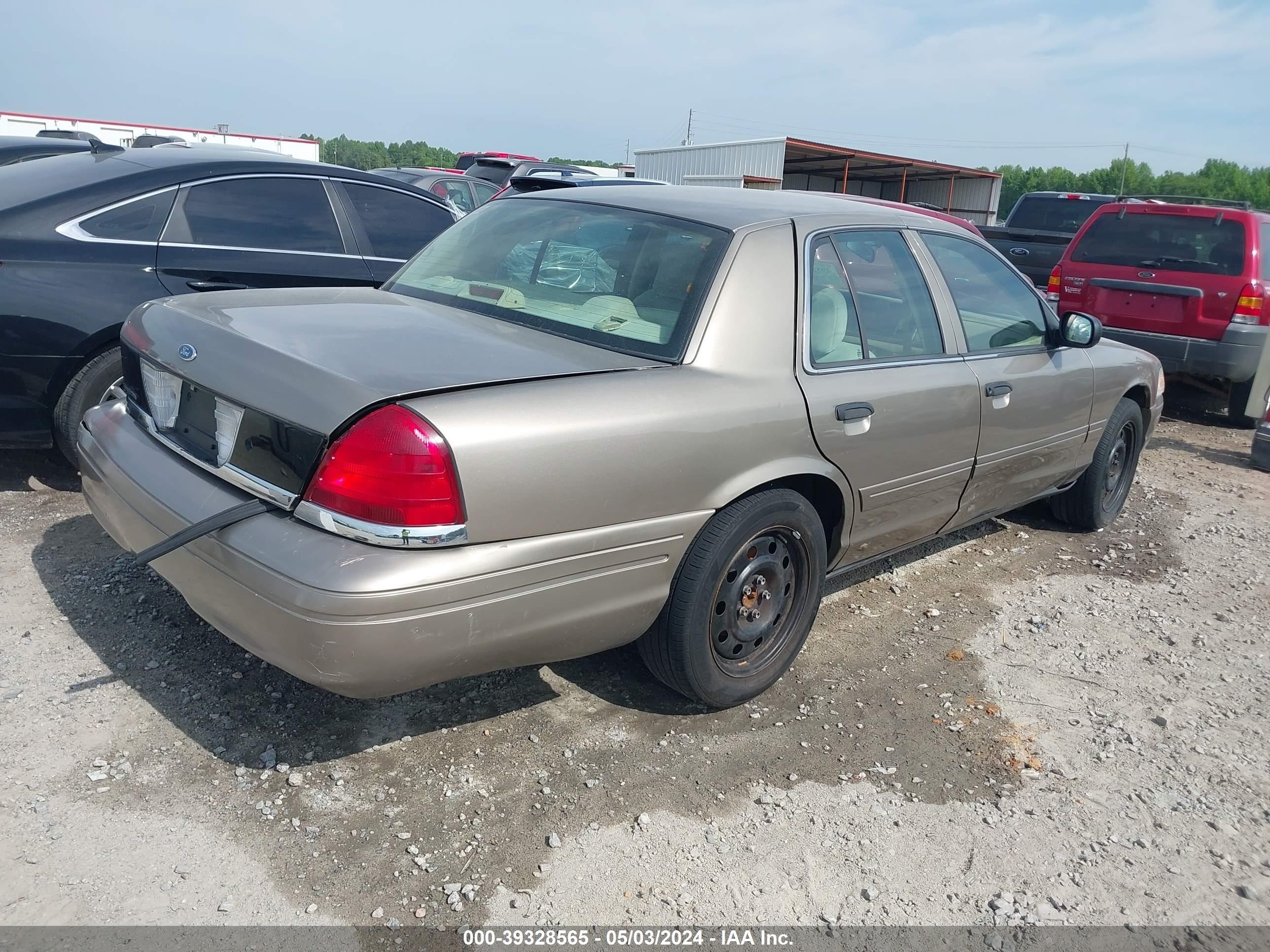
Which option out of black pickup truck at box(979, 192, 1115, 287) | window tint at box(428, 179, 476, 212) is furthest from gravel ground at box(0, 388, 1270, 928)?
window tint at box(428, 179, 476, 212)

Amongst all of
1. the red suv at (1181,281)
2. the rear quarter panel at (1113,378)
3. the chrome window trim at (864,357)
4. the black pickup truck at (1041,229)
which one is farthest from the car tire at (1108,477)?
the black pickup truck at (1041,229)

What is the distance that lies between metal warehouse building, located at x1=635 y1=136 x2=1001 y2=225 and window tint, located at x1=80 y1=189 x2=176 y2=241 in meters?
22.0

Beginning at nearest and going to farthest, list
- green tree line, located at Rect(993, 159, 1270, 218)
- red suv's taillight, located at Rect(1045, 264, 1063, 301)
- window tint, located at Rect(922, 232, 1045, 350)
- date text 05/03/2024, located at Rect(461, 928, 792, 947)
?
date text 05/03/2024, located at Rect(461, 928, 792, 947)
window tint, located at Rect(922, 232, 1045, 350)
red suv's taillight, located at Rect(1045, 264, 1063, 301)
green tree line, located at Rect(993, 159, 1270, 218)

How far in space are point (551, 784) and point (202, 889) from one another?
0.94m

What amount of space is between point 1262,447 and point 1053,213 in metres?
7.16

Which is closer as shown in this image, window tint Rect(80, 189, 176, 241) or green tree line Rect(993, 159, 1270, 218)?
window tint Rect(80, 189, 176, 241)

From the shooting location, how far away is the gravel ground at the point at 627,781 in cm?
243

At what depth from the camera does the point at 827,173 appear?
31.6 m

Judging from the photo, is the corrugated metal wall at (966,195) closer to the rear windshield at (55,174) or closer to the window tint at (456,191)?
the window tint at (456,191)

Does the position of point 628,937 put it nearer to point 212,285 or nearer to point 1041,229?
point 212,285

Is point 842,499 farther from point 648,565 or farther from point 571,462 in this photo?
point 571,462

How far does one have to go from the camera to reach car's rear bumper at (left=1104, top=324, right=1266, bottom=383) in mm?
7988

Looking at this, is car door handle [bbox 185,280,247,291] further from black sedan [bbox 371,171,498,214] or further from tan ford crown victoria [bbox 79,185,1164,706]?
black sedan [bbox 371,171,498,214]

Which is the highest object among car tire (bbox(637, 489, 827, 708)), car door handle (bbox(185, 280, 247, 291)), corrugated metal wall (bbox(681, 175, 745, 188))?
corrugated metal wall (bbox(681, 175, 745, 188))
